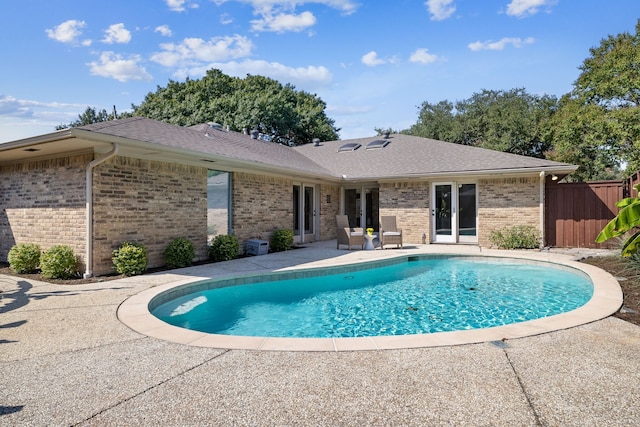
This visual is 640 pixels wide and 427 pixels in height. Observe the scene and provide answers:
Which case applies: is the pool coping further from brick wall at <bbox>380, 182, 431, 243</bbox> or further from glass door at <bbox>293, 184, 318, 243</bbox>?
glass door at <bbox>293, 184, 318, 243</bbox>

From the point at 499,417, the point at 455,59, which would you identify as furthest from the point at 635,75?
the point at 499,417

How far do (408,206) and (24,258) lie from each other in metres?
12.7

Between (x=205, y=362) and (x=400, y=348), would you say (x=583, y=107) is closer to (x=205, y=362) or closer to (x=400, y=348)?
(x=400, y=348)

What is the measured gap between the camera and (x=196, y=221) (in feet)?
34.6

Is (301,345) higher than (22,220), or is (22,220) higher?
(22,220)

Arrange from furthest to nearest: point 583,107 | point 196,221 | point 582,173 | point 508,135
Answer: point 508,135 → point 582,173 → point 583,107 → point 196,221

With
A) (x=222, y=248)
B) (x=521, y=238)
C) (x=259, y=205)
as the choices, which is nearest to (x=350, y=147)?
(x=259, y=205)

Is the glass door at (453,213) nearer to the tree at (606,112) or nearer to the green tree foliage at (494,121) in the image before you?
the tree at (606,112)

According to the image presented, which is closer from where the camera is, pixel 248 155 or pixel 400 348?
pixel 400 348

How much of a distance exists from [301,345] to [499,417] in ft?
6.72

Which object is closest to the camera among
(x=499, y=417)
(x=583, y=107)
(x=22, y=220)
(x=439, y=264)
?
(x=499, y=417)

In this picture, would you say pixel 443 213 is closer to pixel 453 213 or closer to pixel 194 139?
pixel 453 213

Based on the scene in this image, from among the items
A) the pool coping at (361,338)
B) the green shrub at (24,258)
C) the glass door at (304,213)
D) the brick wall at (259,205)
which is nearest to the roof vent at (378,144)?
the glass door at (304,213)

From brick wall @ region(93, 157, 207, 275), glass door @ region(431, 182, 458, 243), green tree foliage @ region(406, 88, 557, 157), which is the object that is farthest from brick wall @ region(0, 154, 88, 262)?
→ green tree foliage @ region(406, 88, 557, 157)
